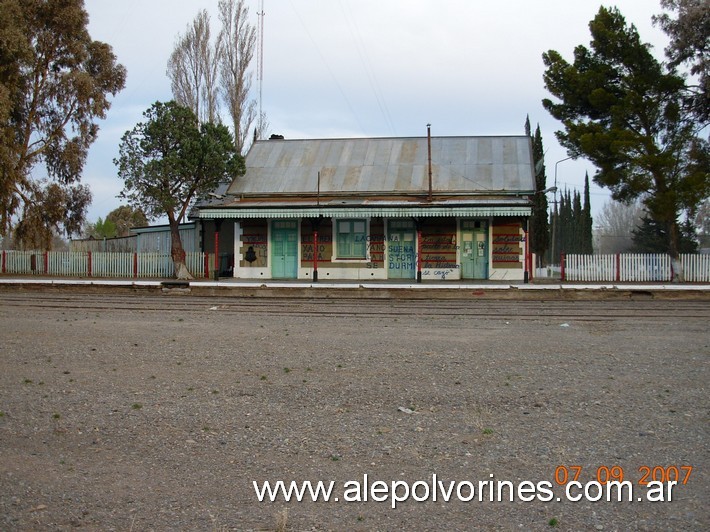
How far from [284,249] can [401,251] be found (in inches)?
185

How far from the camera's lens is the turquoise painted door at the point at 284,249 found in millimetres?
26156

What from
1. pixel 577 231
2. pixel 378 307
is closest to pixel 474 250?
pixel 378 307

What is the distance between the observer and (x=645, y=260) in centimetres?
2531

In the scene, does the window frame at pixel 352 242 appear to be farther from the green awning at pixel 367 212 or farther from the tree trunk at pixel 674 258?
the tree trunk at pixel 674 258

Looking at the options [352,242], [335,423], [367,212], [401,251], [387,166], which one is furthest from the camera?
[387,166]

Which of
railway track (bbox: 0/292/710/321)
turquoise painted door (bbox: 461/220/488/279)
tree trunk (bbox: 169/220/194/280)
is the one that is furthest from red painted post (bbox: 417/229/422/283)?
tree trunk (bbox: 169/220/194/280)

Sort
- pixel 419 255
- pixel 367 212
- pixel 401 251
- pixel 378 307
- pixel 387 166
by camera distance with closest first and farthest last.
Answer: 1. pixel 378 307
2. pixel 419 255
3. pixel 367 212
4. pixel 401 251
5. pixel 387 166

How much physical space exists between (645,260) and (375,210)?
1070cm

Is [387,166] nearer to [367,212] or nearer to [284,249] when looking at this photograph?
[367,212]

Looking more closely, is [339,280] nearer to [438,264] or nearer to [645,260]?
[438,264]

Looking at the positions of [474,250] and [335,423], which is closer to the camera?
[335,423]

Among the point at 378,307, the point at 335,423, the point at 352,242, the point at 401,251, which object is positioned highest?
the point at 352,242

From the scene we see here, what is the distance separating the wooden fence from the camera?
88.7ft

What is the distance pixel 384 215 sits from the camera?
78.8 ft
